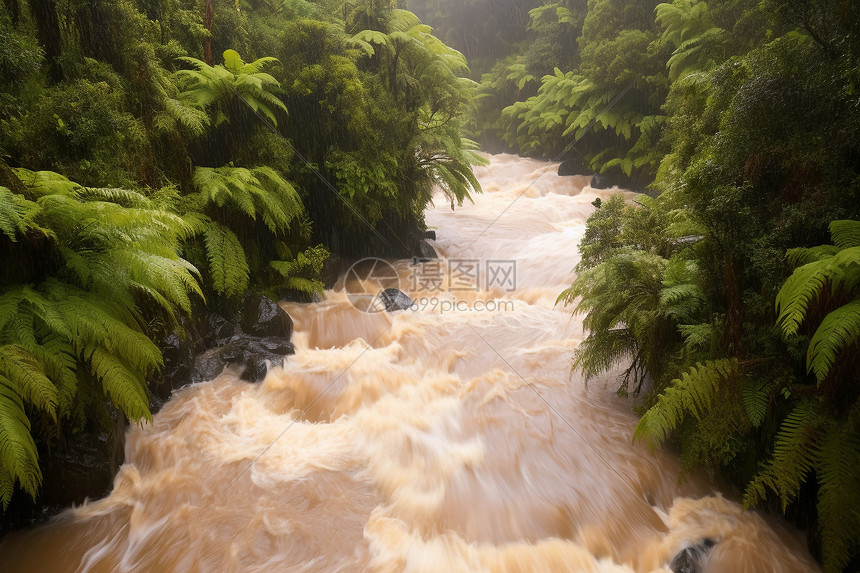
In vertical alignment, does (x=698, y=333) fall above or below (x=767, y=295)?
below

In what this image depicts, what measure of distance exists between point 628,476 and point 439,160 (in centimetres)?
691

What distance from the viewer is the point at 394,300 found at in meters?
7.72

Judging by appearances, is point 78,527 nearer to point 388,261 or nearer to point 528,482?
point 528,482

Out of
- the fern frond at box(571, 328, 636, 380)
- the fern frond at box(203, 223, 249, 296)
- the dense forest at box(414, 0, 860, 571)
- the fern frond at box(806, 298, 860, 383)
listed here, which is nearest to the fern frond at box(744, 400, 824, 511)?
the dense forest at box(414, 0, 860, 571)

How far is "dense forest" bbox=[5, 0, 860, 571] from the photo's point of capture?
282 cm

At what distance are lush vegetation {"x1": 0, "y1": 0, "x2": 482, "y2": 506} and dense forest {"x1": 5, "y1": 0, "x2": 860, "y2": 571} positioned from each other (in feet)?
0.09

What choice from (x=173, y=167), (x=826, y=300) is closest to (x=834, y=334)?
(x=826, y=300)

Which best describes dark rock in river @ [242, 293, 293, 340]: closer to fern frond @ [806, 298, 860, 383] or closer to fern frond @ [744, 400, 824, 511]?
fern frond @ [744, 400, 824, 511]

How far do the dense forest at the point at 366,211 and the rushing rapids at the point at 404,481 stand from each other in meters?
0.53

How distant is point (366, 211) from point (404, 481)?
548 cm

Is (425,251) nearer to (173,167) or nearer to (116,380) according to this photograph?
(173,167)

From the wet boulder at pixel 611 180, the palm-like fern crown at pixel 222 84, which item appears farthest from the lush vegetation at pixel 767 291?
the wet boulder at pixel 611 180

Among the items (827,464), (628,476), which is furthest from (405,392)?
(827,464)

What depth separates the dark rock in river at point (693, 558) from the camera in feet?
10.4
